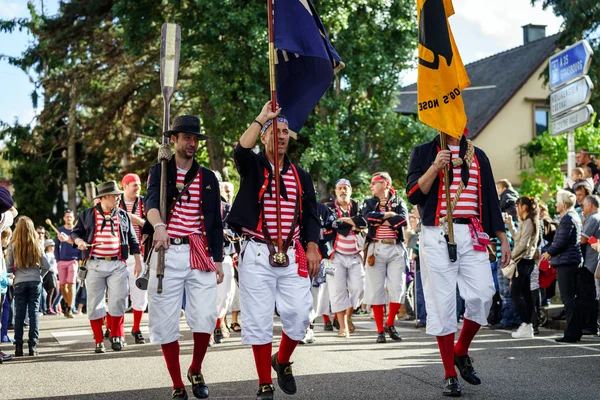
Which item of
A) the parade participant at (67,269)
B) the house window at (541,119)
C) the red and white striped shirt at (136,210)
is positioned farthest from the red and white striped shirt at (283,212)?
A: the house window at (541,119)

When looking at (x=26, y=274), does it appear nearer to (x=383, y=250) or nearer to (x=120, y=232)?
(x=120, y=232)

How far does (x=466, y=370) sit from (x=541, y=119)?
37110 millimetres

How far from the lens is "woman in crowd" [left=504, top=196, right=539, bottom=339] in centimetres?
1304

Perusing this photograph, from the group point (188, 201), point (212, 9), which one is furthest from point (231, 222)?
point (212, 9)

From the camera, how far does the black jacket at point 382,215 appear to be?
40.9ft

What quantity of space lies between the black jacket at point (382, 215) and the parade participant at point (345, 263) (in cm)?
39

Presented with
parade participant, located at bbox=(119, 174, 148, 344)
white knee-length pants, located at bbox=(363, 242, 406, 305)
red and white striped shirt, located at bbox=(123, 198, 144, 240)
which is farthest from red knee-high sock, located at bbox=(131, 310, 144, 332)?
white knee-length pants, located at bbox=(363, 242, 406, 305)

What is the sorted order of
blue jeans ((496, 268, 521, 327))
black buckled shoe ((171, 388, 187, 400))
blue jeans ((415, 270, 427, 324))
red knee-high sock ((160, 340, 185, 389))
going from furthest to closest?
1. blue jeans ((415, 270, 427, 324))
2. blue jeans ((496, 268, 521, 327))
3. red knee-high sock ((160, 340, 185, 389))
4. black buckled shoe ((171, 388, 187, 400))

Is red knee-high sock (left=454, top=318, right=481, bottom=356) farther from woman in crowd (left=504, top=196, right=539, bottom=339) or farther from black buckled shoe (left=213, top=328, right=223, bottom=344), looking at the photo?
woman in crowd (left=504, top=196, right=539, bottom=339)

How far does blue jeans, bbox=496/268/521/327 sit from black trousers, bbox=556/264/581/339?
1.86m

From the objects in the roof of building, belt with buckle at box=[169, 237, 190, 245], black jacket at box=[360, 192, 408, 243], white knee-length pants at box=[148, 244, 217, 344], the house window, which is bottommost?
white knee-length pants at box=[148, 244, 217, 344]

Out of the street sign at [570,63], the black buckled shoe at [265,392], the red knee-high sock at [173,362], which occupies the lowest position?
the black buckled shoe at [265,392]

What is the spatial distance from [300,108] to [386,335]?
6.03m

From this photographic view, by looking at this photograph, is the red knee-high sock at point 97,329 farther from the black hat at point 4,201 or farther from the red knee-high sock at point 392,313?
the red knee-high sock at point 392,313
